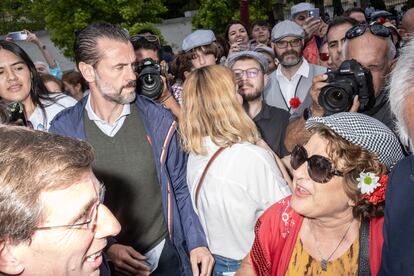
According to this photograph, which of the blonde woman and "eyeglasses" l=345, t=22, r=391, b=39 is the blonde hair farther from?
"eyeglasses" l=345, t=22, r=391, b=39

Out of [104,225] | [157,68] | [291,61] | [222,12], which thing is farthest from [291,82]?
[222,12]

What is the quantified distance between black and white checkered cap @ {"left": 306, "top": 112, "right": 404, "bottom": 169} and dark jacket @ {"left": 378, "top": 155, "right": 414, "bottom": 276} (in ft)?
0.67

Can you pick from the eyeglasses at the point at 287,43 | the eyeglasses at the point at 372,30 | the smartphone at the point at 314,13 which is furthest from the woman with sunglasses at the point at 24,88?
the smartphone at the point at 314,13

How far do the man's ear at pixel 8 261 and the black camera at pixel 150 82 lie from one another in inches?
80.7

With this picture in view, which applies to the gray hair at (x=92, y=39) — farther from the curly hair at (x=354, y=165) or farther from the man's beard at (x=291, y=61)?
the man's beard at (x=291, y=61)

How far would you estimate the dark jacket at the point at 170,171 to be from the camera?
2744mm

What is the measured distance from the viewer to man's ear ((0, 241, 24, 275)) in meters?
1.28

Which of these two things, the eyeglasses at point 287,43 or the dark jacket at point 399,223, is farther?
the eyeglasses at point 287,43

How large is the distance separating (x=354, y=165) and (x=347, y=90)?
0.72 meters

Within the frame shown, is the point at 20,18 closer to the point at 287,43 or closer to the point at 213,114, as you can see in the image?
the point at 287,43

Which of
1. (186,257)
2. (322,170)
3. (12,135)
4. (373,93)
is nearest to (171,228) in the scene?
(186,257)

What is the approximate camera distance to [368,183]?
196 cm

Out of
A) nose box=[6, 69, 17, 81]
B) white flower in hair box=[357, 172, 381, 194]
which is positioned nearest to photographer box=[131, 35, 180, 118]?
nose box=[6, 69, 17, 81]

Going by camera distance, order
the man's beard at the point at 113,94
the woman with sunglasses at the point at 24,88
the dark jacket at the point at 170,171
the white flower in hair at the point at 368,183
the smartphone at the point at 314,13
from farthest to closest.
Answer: the smartphone at the point at 314,13
the woman with sunglasses at the point at 24,88
the man's beard at the point at 113,94
the dark jacket at the point at 170,171
the white flower in hair at the point at 368,183
